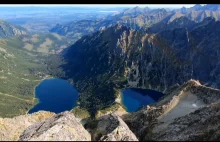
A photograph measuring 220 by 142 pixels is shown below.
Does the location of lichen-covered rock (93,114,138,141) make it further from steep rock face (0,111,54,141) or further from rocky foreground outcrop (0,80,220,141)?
steep rock face (0,111,54,141)

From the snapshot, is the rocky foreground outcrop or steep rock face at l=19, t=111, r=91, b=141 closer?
steep rock face at l=19, t=111, r=91, b=141

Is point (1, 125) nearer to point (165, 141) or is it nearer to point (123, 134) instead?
point (123, 134)

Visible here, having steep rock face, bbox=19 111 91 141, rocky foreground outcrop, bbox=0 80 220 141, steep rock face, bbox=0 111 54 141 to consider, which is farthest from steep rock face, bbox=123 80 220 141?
steep rock face, bbox=0 111 54 141

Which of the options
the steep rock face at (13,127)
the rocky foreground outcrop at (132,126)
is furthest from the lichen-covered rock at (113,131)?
the steep rock face at (13,127)

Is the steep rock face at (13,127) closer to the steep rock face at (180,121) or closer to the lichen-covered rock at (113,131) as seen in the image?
the lichen-covered rock at (113,131)

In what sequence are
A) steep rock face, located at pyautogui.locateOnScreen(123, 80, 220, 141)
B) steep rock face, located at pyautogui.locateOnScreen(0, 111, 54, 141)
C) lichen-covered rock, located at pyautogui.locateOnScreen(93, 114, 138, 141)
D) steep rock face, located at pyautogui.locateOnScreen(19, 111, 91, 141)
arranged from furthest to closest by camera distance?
steep rock face, located at pyautogui.locateOnScreen(123, 80, 220, 141)
steep rock face, located at pyautogui.locateOnScreen(0, 111, 54, 141)
lichen-covered rock, located at pyautogui.locateOnScreen(93, 114, 138, 141)
steep rock face, located at pyautogui.locateOnScreen(19, 111, 91, 141)

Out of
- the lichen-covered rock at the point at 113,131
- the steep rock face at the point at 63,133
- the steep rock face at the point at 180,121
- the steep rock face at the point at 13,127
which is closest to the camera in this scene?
the steep rock face at the point at 63,133

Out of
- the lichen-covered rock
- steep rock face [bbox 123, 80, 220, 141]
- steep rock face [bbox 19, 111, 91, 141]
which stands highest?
steep rock face [bbox 19, 111, 91, 141]
